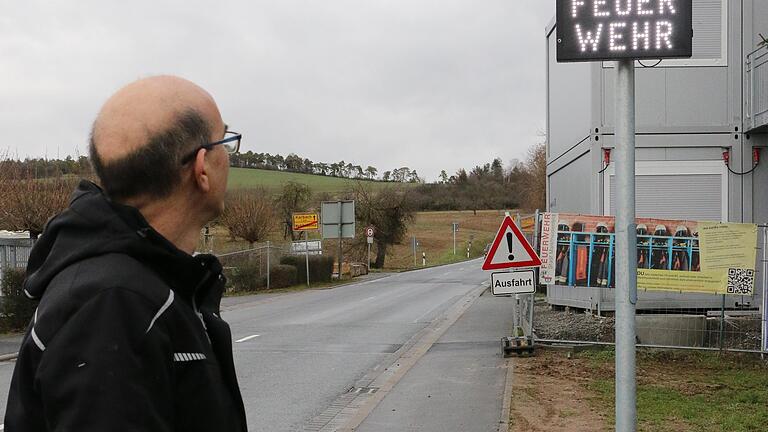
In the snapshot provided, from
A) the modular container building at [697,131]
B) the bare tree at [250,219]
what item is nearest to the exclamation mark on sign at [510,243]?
the modular container building at [697,131]

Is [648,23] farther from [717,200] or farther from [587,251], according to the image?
[717,200]

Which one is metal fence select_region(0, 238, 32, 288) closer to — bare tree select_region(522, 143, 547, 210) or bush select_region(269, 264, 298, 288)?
bush select_region(269, 264, 298, 288)

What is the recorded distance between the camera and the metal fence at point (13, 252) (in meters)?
16.0

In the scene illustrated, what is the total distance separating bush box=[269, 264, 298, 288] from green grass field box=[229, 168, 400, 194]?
1114 cm

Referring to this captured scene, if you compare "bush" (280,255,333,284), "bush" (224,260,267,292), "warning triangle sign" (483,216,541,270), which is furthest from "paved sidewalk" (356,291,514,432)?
"bush" (280,255,333,284)

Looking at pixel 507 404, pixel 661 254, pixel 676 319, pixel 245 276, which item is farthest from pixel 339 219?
pixel 507 404

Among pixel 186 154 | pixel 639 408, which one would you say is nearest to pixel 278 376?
pixel 639 408

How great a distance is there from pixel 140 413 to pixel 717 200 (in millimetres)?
11927

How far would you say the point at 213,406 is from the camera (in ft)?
5.21

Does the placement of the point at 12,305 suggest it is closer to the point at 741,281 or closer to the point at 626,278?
the point at 741,281

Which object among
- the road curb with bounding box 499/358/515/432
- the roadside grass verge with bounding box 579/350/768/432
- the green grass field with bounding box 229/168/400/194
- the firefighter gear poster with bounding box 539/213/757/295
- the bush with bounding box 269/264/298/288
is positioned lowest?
the bush with bounding box 269/264/298/288

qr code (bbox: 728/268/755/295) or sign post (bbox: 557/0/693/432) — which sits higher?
sign post (bbox: 557/0/693/432)

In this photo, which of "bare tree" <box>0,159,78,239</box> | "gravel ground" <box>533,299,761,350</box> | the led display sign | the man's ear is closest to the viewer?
the man's ear

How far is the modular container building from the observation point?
38.6 ft
